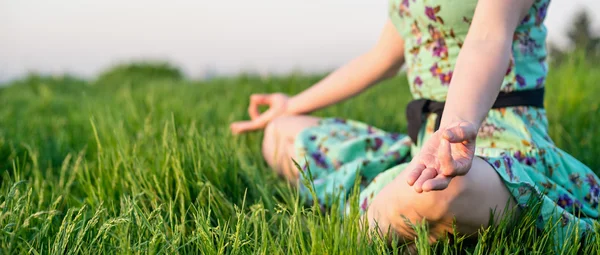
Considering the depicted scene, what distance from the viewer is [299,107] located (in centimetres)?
242

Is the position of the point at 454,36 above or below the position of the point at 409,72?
above

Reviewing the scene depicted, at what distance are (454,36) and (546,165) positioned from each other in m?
0.45

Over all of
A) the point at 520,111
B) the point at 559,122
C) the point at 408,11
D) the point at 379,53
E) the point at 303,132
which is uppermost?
the point at 408,11

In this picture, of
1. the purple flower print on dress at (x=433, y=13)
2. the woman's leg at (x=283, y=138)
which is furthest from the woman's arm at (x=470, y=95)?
the woman's leg at (x=283, y=138)

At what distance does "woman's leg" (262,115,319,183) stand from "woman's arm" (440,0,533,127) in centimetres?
96

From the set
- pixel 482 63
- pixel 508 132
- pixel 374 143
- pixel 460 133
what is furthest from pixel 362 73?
pixel 460 133

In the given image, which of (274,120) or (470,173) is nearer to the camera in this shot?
(470,173)

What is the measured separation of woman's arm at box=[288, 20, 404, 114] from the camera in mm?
2094

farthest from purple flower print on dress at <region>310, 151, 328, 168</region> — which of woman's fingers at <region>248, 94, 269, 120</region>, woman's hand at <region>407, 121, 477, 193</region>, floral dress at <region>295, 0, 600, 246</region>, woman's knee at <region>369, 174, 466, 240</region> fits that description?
woman's hand at <region>407, 121, 477, 193</region>

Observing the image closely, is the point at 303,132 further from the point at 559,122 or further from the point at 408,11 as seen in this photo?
the point at 559,122

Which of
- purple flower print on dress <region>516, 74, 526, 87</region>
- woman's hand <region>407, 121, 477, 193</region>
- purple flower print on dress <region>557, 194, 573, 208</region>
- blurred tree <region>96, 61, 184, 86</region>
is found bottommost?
blurred tree <region>96, 61, 184, 86</region>

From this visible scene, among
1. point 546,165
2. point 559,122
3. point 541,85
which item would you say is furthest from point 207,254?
point 559,122

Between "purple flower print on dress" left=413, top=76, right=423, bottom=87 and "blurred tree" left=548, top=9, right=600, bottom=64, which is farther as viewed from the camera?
"blurred tree" left=548, top=9, right=600, bottom=64

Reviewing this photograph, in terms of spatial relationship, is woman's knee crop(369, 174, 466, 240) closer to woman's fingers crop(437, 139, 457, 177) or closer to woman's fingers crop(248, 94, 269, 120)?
woman's fingers crop(437, 139, 457, 177)
